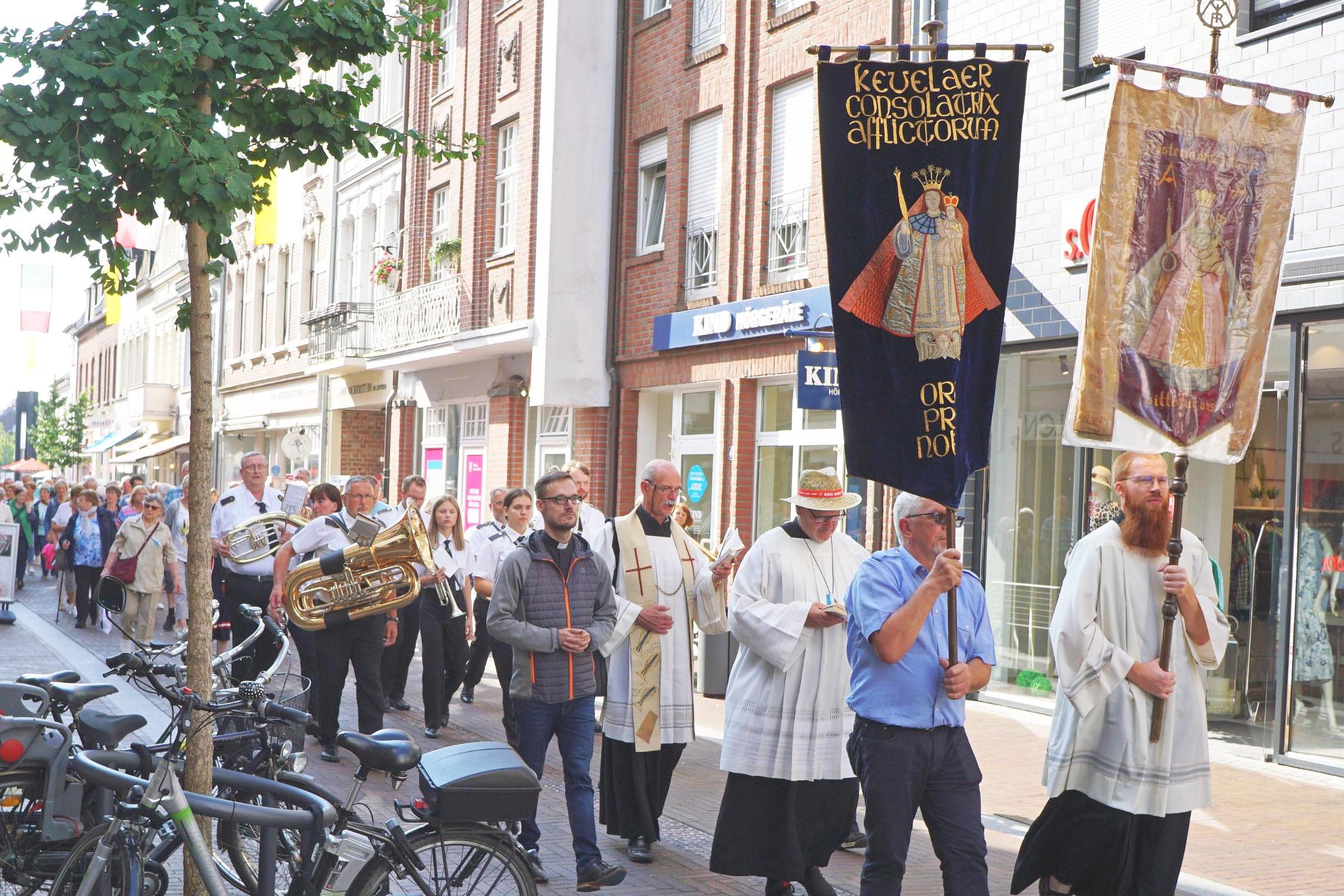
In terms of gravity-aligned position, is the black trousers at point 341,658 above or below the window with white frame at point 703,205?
below

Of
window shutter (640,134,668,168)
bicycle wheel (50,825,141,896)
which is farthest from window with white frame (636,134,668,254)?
bicycle wheel (50,825,141,896)

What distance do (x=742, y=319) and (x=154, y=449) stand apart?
34.6 m

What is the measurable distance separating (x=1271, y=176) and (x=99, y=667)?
11.9 m

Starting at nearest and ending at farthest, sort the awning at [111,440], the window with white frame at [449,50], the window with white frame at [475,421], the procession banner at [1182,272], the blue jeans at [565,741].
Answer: the procession banner at [1182,272]
the blue jeans at [565,741]
the window with white frame at [475,421]
the window with white frame at [449,50]
the awning at [111,440]

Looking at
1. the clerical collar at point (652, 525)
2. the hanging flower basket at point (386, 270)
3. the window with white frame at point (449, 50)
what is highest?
the window with white frame at point (449, 50)

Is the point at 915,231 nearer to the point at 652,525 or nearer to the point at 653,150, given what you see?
the point at 652,525

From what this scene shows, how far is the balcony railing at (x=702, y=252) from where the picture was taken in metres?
17.9

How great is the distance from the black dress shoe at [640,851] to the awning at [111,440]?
171 ft

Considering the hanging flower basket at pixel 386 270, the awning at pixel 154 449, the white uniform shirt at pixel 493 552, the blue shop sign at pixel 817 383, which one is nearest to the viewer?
the white uniform shirt at pixel 493 552

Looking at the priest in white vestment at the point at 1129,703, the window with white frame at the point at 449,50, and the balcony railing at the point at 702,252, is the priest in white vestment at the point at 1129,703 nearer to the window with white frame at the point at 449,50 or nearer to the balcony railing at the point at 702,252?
the balcony railing at the point at 702,252

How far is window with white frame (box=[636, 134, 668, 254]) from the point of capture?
64.5ft

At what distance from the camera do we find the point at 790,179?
1661cm

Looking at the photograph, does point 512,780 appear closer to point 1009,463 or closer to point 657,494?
point 657,494

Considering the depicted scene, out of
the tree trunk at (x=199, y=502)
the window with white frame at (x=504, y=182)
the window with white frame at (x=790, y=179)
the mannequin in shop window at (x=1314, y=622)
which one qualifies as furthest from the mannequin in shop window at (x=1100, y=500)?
the window with white frame at (x=504, y=182)
